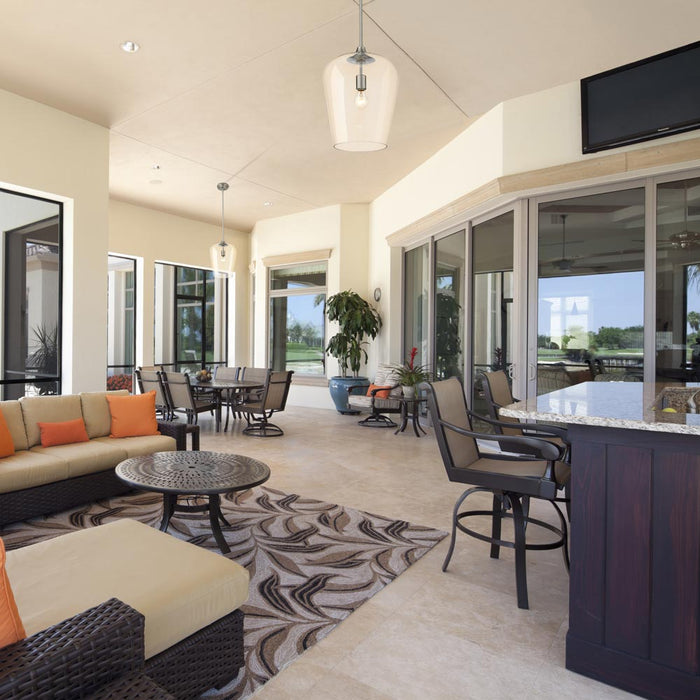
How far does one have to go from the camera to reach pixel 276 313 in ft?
32.0

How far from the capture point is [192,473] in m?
2.93

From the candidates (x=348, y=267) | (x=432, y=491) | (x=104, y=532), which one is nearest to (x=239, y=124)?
(x=348, y=267)

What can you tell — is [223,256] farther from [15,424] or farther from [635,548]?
[635,548]

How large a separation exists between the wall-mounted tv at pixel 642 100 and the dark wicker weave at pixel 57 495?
15.2 feet

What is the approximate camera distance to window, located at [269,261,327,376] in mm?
9148

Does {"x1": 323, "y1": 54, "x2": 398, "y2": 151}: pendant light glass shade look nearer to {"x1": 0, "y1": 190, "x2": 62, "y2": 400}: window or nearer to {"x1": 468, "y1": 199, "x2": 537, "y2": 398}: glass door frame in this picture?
{"x1": 468, "y1": 199, "x2": 537, "y2": 398}: glass door frame

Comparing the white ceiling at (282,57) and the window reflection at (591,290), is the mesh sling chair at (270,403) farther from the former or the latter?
the window reflection at (591,290)

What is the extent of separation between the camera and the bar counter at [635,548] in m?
1.67

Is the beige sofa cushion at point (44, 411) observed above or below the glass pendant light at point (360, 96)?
below

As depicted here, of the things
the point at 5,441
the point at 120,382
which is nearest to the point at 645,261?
the point at 5,441

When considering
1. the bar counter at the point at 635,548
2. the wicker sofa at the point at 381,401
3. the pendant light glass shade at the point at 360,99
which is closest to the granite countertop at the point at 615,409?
the bar counter at the point at 635,548

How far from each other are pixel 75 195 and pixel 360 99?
158 inches

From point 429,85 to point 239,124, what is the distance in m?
2.09

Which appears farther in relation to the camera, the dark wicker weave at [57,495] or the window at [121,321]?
the window at [121,321]
